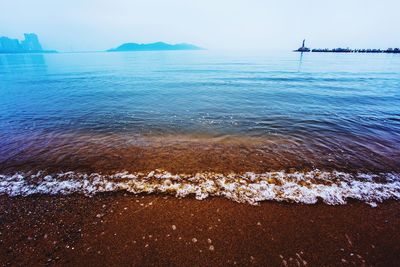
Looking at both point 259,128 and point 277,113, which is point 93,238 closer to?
point 259,128

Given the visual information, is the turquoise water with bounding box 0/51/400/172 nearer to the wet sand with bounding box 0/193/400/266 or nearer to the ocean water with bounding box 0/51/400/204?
the ocean water with bounding box 0/51/400/204

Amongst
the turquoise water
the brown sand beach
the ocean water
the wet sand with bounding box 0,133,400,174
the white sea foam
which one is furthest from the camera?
the turquoise water

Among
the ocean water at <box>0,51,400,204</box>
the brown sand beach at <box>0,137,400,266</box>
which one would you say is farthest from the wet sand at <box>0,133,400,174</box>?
the brown sand beach at <box>0,137,400,266</box>

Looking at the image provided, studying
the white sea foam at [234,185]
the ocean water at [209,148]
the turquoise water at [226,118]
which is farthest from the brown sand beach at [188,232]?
the turquoise water at [226,118]

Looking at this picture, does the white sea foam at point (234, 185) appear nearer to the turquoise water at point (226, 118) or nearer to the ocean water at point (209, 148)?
the ocean water at point (209, 148)

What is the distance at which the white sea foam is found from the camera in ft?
18.2

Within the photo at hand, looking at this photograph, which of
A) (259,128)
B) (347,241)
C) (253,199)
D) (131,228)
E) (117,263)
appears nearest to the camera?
(117,263)

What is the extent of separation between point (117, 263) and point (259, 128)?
9065 mm

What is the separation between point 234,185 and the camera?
6.04 metres

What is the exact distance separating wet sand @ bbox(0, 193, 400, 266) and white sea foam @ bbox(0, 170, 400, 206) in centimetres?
31

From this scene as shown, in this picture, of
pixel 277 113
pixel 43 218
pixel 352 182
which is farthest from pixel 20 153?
pixel 277 113

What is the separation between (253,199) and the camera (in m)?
5.45

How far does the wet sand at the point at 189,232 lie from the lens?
12.7 ft

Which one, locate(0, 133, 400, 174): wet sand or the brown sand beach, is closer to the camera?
the brown sand beach
